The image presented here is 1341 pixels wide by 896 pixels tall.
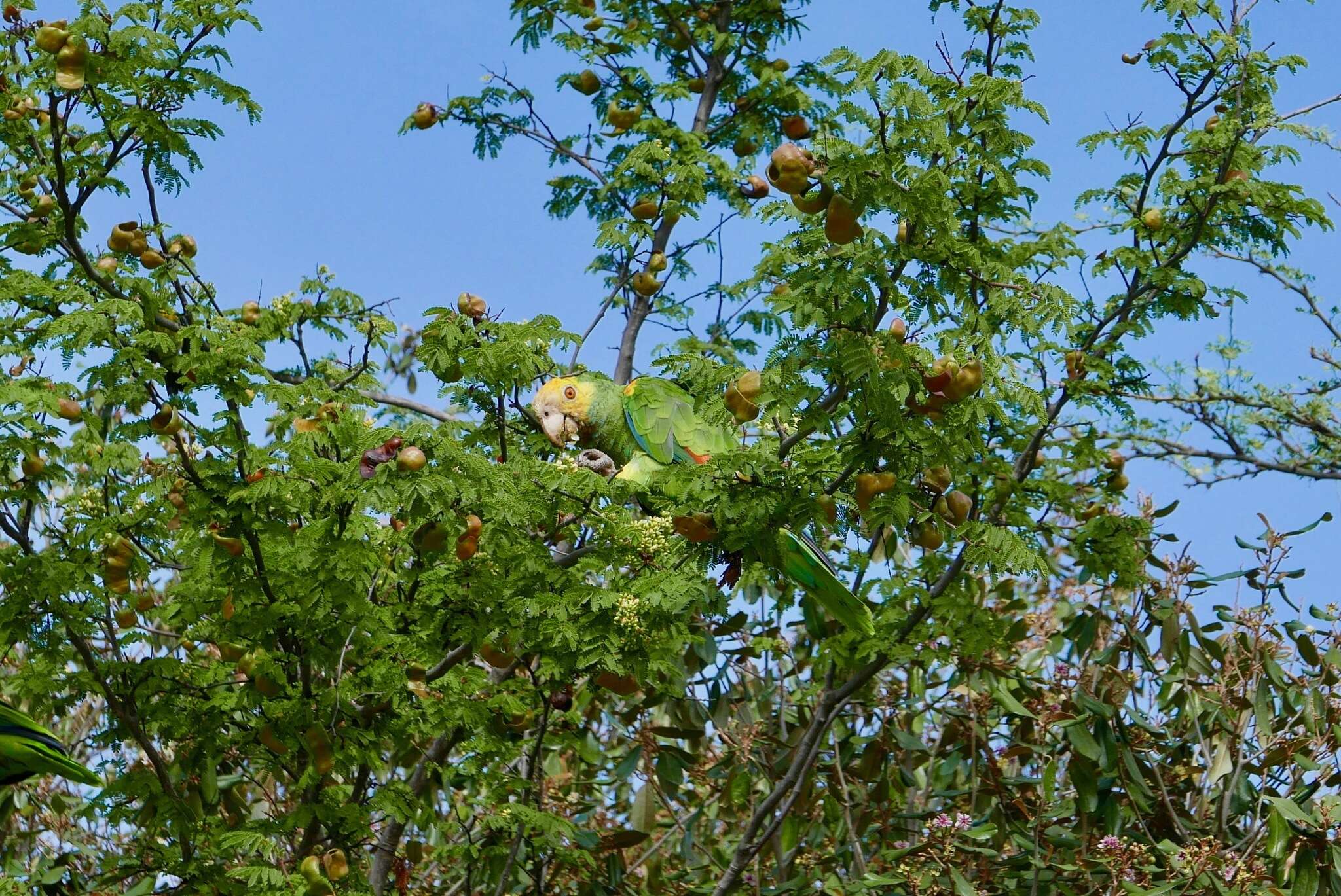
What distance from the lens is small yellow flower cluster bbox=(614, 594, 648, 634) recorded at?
3.48 metres

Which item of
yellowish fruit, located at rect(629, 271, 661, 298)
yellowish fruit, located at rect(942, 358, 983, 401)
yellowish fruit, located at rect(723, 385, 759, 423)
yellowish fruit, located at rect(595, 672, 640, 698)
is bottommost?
yellowish fruit, located at rect(595, 672, 640, 698)

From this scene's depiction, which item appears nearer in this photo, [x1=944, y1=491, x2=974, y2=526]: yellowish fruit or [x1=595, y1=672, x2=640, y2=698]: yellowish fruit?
[x1=944, y1=491, x2=974, y2=526]: yellowish fruit

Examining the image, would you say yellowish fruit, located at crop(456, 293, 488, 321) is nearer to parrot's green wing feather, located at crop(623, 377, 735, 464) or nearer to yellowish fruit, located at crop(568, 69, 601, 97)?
parrot's green wing feather, located at crop(623, 377, 735, 464)

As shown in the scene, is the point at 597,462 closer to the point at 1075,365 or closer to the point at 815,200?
the point at 1075,365

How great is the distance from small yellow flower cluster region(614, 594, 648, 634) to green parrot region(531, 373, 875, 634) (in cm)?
48

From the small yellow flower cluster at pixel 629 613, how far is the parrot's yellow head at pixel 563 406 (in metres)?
0.82

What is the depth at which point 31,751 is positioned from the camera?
11.7ft

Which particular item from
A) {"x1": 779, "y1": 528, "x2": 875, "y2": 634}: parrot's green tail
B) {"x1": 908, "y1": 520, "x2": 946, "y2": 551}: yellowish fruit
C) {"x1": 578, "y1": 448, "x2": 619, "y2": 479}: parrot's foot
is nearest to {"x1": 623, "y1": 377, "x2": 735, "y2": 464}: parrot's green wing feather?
{"x1": 578, "y1": 448, "x2": 619, "y2": 479}: parrot's foot

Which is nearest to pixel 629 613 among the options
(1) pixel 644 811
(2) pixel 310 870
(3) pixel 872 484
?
(3) pixel 872 484

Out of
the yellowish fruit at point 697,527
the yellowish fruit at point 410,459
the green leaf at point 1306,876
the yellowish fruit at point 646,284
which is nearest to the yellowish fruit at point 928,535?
the yellowish fruit at point 697,527

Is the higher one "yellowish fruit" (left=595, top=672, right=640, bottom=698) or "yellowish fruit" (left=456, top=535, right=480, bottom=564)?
"yellowish fruit" (left=456, top=535, right=480, bottom=564)

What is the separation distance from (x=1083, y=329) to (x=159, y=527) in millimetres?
2918

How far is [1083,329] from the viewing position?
4348 mm

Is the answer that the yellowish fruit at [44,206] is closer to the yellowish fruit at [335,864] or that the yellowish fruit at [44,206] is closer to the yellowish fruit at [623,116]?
the yellowish fruit at [335,864]
